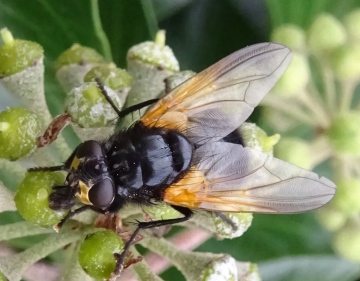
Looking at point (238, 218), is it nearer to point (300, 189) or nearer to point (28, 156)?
point (300, 189)

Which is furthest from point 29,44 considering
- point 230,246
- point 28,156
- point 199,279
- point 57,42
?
point 230,246

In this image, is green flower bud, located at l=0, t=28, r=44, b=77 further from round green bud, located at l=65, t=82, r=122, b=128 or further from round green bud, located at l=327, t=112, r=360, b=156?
round green bud, located at l=327, t=112, r=360, b=156

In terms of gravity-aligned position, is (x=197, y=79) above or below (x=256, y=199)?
above

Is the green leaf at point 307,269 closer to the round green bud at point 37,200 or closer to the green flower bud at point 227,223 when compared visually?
the green flower bud at point 227,223

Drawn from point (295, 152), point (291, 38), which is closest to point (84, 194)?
point (295, 152)

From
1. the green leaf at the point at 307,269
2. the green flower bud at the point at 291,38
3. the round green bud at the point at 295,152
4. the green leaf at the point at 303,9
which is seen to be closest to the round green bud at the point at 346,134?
the round green bud at the point at 295,152

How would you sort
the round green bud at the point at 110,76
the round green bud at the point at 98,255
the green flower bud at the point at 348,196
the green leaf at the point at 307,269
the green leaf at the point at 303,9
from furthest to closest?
the green leaf at the point at 307,269 → the green leaf at the point at 303,9 → the green flower bud at the point at 348,196 → the round green bud at the point at 110,76 → the round green bud at the point at 98,255

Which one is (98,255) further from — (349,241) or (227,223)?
(349,241)

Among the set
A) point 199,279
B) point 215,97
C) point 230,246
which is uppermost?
point 215,97
